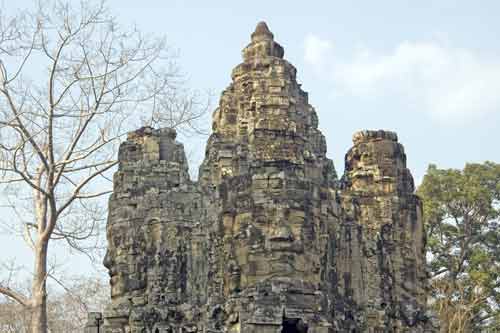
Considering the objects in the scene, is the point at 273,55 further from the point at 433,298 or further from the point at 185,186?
the point at 433,298

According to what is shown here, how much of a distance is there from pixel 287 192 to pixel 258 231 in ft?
2.17

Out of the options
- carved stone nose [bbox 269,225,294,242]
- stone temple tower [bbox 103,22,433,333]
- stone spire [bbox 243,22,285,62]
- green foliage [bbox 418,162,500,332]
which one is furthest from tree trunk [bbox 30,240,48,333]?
green foliage [bbox 418,162,500,332]

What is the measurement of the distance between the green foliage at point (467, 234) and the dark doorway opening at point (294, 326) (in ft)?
47.3

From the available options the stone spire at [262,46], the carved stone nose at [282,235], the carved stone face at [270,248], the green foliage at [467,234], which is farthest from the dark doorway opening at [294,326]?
the green foliage at [467,234]

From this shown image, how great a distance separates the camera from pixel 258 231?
14133mm

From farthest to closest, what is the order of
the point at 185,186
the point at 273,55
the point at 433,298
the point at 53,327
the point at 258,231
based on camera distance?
1. the point at 53,327
2. the point at 433,298
3. the point at 273,55
4. the point at 185,186
5. the point at 258,231

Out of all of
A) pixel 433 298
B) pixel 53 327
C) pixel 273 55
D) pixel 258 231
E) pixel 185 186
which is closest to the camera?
pixel 258 231

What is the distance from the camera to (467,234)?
2909 centimetres

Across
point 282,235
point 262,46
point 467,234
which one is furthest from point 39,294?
point 467,234

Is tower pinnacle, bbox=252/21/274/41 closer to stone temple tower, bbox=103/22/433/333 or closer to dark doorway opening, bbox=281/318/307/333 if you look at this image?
stone temple tower, bbox=103/22/433/333

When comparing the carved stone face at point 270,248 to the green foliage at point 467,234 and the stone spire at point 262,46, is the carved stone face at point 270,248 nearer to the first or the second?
the stone spire at point 262,46

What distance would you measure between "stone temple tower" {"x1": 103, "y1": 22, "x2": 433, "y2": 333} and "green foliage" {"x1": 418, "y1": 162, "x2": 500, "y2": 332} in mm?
11588

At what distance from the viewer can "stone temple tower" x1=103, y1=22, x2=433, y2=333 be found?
550 inches

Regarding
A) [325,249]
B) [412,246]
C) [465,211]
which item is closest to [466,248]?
[465,211]
